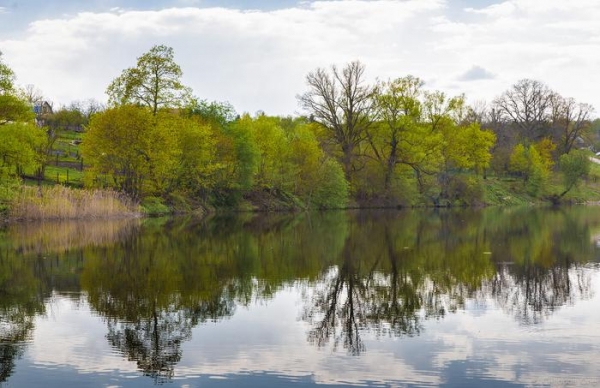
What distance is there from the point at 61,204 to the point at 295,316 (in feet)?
105

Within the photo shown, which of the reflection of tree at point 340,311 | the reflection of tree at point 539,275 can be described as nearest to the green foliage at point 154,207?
the reflection of tree at point 539,275

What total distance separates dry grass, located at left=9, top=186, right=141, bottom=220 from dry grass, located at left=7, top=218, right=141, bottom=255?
1105 millimetres

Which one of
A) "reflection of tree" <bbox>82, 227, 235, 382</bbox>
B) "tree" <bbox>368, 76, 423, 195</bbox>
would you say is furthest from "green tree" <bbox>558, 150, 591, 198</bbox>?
"reflection of tree" <bbox>82, 227, 235, 382</bbox>

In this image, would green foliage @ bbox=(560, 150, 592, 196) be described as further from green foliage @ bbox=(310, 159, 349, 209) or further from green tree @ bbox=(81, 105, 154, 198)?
green tree @ bbox=(81, 105, 154, 198)

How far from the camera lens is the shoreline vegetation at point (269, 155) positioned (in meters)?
50.0

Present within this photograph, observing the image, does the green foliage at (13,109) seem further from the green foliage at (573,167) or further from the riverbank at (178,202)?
the green foliage at (573,167)

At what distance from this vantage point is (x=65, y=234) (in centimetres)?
3397

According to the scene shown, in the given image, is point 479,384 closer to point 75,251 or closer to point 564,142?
point 75,251

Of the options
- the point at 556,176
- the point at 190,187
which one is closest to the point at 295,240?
the point at 190,187

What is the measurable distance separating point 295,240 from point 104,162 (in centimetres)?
2493

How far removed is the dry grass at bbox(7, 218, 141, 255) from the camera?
2833 centimetres

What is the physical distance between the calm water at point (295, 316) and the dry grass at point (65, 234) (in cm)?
42

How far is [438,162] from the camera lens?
3125 inches

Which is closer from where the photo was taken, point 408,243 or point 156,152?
point 408,243
